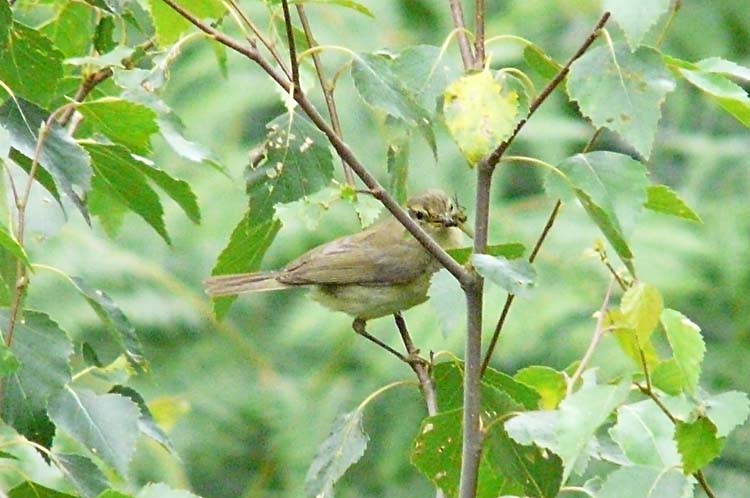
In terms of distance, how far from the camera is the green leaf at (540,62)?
1.79m

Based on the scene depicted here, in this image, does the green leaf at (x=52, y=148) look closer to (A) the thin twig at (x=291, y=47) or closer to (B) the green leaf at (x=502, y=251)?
(A) the thin twig at (x=291, y=47)

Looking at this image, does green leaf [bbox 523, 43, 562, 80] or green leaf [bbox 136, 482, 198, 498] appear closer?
green leaf [bbox 136, 482, 198, 498]

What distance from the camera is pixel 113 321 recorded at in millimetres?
1954

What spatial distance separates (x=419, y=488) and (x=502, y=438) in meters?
4.45

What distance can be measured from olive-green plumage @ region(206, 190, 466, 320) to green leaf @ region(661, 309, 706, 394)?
1.60m

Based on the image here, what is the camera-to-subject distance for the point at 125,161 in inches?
74.4

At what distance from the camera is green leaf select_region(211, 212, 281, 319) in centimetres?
208

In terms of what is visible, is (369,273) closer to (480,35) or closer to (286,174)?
(286,174)

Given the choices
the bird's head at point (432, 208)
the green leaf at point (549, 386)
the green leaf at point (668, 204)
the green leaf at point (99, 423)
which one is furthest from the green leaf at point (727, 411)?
the bird's head at point (432, 208)

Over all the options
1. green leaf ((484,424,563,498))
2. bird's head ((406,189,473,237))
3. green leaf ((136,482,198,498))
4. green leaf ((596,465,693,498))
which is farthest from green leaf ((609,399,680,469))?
bird's head ((406,189,473,237))

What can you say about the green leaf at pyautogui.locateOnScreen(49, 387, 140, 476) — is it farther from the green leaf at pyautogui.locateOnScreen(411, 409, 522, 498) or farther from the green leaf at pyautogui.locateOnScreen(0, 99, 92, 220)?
the green leaf at pyautogui.locateOnScreen(411, 409, 522, 498)

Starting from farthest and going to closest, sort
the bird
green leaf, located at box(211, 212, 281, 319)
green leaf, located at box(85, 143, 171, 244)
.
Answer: the bird, green leaf, located at box(211, 212, 281, 319), green leaf, located at box(85, 143, 171, 244)

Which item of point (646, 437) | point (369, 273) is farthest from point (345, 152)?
point (369, 273)

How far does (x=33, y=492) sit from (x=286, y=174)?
20.3 inches
